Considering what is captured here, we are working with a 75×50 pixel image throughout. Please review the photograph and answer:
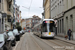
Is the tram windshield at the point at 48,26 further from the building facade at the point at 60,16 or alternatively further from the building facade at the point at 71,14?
the building facade at the point at 60,16

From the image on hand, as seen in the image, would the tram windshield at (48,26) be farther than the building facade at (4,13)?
No

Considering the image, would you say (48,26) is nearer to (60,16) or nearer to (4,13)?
(4,13)

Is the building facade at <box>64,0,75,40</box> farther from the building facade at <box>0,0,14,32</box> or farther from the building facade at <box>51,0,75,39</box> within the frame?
the building facade at <box>0,0,14,32</box>

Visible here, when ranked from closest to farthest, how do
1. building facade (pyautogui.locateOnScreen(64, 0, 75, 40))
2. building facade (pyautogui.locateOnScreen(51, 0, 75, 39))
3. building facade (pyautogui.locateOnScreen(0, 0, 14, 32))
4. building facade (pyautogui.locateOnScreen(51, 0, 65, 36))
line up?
building facade (pyautogui.locateOnScreen(64, 0, 75, 40)) < building facade (pyautogui.locateOnScreen(51, 0, 75, 39)) < building facade (pyautogui.locateOnScreen(0, 0, 14, 32)) < building facade (pyautogui.locateOnScreen(51, 0, 65, 36))

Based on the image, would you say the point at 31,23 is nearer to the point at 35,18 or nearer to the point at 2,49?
the point at 35,18

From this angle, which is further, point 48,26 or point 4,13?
point 4,13

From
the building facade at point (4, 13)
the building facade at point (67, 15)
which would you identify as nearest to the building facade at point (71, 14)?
the building facade at point (67, 15)

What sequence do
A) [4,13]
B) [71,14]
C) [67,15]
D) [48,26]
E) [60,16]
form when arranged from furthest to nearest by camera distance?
[60,16], [67,15], [4,13], [71,14], [48,26]

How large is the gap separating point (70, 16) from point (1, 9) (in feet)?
41.7

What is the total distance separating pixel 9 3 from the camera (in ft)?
121

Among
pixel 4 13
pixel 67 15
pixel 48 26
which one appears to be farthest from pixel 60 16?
→ pixel 4 13

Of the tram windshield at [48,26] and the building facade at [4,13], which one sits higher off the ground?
the building facade at [4,13]

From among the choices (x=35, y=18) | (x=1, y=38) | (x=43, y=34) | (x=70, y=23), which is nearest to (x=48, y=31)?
(x=43, y=34)

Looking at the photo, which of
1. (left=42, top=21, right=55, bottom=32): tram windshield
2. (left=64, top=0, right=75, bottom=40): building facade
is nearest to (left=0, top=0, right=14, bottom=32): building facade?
(left=42, top=21, right=55, bottom=32): tram windshield
